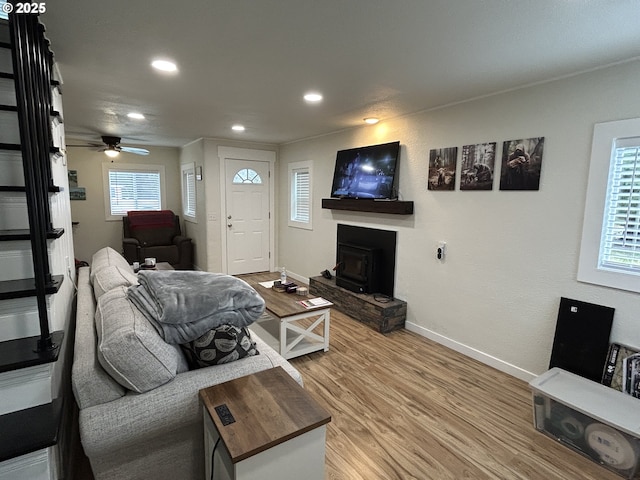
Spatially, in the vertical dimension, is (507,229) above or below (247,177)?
below

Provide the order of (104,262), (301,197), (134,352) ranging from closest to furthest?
1. (134,352)
2. (104,262)
3. (301,197)

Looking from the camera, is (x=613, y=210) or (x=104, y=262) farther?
(x=104, y=262)

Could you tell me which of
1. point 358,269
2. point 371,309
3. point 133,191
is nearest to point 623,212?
point 371,309

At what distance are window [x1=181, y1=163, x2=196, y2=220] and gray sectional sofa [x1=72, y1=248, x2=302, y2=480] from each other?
4.57 metres

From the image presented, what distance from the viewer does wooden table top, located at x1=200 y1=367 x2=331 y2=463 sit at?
1.13 metres

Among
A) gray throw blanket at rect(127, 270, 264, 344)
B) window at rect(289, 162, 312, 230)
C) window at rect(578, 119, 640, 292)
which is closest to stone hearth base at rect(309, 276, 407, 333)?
window at rect(289, 162, 312, 230)

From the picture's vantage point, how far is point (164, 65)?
2205 mm

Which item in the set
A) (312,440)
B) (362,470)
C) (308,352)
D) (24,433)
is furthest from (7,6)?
(308,352)

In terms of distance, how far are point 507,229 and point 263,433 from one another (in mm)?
2458

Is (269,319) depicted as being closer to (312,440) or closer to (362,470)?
(362,470)

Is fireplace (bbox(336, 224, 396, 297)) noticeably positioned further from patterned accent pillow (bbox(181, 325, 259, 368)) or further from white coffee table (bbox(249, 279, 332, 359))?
patterned accent pillow (bbox(181, 325, 259, 368))

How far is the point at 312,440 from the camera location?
4.07ft

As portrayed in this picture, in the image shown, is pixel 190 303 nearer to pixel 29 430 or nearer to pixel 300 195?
pixel 29 430

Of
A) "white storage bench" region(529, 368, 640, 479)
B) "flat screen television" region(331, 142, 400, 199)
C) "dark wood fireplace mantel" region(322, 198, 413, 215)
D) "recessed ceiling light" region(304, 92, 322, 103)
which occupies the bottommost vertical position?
"white storage bench" region(529, 368, 640, 479)
